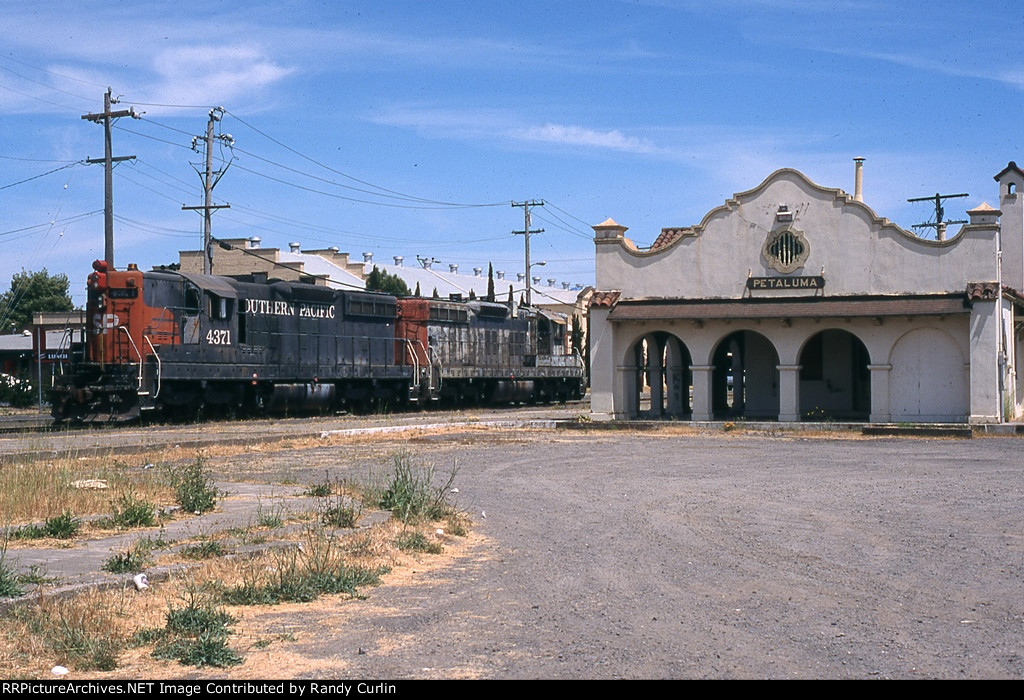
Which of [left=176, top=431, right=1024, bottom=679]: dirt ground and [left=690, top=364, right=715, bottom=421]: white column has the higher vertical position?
[left=690, top=364, right=715, bottom=421]: white column

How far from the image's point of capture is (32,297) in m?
87.8

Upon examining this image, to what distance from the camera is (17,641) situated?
6.79 metres

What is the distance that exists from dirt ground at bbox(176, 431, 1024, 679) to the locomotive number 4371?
45.3ft

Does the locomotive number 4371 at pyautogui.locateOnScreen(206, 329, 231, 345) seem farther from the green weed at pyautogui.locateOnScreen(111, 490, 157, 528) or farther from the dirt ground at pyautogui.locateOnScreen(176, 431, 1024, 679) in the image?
the green weed at pyautogui.locateOnScreen(111, 490, 157, 528)

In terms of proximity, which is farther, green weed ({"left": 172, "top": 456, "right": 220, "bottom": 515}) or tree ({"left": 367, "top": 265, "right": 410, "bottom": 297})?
tree ({"left": 367, "top": 265, "right": 410, "bottom": 297})

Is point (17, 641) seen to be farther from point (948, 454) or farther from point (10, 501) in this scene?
point (948, 454)

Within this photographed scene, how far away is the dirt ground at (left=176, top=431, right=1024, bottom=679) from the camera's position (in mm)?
6617

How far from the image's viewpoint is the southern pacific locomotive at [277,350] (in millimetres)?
28547

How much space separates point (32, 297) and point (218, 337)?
64.1m

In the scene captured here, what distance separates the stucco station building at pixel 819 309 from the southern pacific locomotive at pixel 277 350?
347 inches

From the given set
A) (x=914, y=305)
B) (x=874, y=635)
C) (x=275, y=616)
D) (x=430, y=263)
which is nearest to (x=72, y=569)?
(x=275, y=616)

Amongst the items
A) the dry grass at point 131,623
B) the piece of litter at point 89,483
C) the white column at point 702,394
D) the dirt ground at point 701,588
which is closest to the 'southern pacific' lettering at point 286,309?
the white column at point 702,394

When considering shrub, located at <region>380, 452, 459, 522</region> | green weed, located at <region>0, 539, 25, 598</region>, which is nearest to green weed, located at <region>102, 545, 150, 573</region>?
green weed, located at <region>0, 539, 25, 598</region>

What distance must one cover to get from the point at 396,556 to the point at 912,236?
22.9 meters
